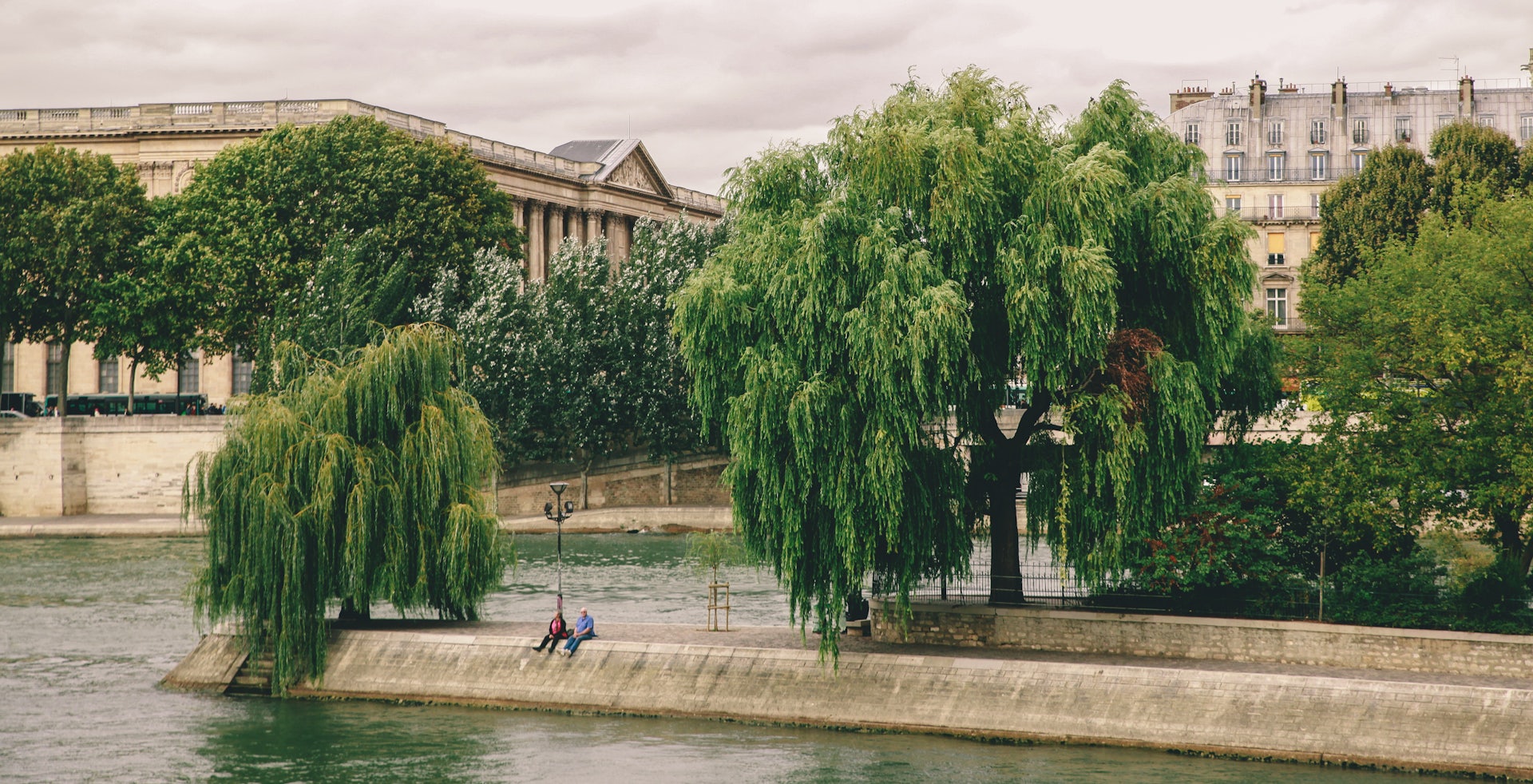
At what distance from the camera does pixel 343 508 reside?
112 feet

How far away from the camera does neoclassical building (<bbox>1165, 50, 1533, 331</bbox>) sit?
94.8 m

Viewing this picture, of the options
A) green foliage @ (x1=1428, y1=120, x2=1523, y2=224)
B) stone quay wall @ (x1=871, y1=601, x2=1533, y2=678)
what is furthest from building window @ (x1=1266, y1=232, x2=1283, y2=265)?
stone quay wall @ (x1=871, y1=601, x2=1533, y2=678)

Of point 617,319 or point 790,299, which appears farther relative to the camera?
point 617,319

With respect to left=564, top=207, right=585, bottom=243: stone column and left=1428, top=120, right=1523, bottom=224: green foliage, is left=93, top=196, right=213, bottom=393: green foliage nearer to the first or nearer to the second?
left=564, top=207, right=585, bottom=243: stone column

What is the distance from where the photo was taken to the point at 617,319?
72.9m

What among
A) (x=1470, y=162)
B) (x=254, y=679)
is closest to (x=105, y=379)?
(x=254, y=679)

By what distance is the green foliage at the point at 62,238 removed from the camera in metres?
73.0

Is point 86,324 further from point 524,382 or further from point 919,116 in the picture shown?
point 919,116

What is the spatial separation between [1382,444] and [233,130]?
6899cm

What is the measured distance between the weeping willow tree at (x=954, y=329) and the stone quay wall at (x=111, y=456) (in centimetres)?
5281

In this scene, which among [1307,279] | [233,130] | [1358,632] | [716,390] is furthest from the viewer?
[233,130]

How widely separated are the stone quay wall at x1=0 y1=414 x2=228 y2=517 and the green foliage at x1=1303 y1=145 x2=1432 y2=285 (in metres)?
49.7

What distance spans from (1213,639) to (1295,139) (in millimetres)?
71860

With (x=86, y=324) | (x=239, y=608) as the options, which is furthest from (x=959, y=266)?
(x=86, y=324)
